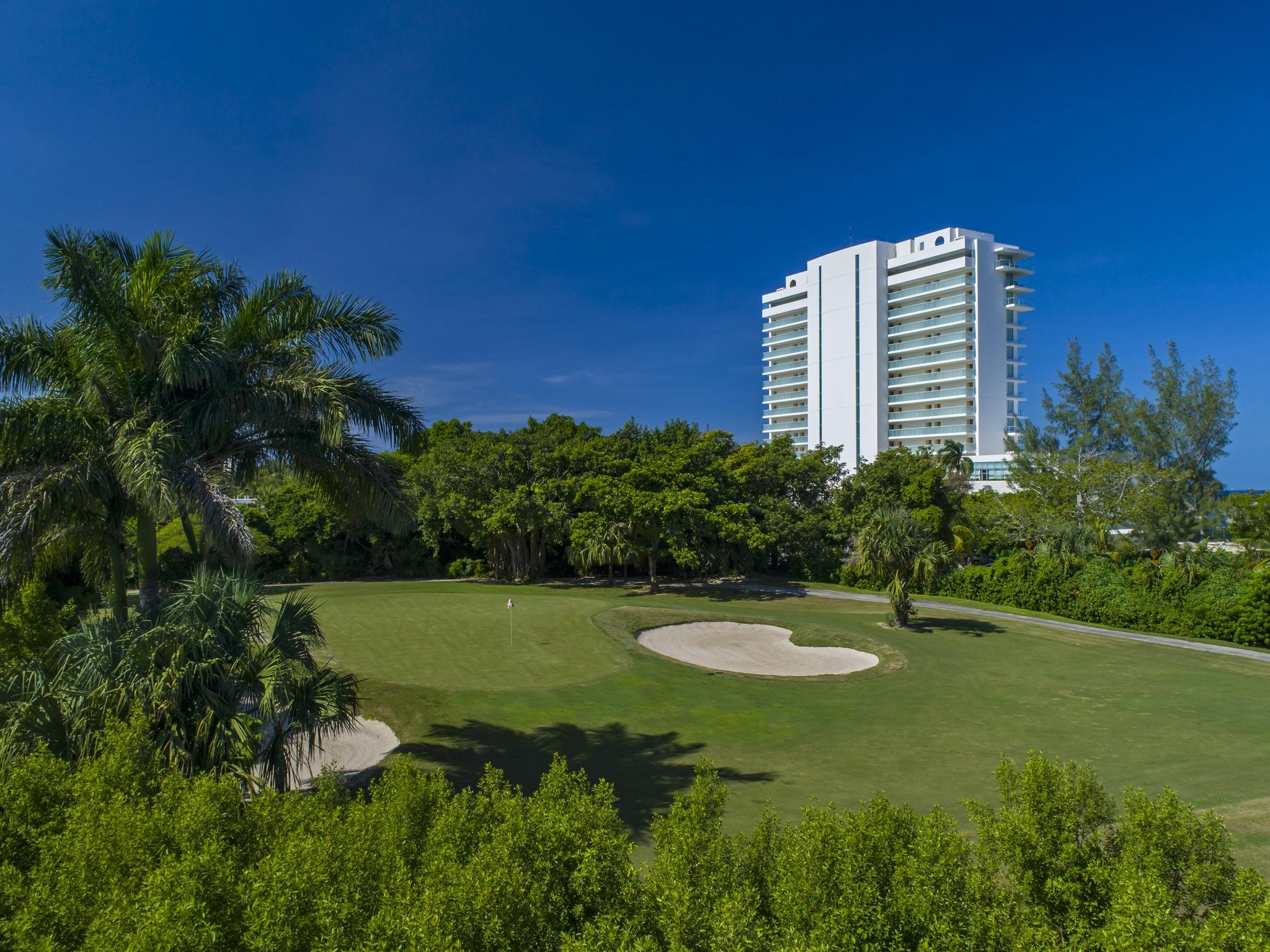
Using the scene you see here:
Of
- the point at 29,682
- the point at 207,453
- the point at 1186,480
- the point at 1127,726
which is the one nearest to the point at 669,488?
the point at 1127,726

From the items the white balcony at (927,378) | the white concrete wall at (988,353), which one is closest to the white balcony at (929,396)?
the white balcony at (927,378)

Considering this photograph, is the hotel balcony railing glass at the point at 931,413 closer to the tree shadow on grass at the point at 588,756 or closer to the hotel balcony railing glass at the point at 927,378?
the hotel balcony railing glass at the point at 927,378

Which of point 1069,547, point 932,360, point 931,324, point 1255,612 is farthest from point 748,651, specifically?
point 931,324

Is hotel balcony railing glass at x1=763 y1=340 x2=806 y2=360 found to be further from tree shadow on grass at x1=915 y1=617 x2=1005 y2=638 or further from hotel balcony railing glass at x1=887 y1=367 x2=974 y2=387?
tree shadow on grass at x1=915 y1=617 x2=1005 y2=638

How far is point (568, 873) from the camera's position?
5137 mm

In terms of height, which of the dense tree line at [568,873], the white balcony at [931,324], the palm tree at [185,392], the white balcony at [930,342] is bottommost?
the dense tree line at [568,873]

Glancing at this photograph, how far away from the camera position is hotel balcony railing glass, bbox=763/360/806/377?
109250 mm

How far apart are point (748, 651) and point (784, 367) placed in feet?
304

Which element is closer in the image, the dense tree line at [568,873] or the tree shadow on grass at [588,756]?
the dense tree line at [568,873]

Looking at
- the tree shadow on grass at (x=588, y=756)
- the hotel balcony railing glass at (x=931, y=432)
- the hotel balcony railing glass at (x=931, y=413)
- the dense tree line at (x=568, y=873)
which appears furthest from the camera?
the hotel balcony railing glass at (x=931, y=413)

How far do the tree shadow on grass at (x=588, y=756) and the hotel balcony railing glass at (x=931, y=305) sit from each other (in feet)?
301

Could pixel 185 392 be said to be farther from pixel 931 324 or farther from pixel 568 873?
pixel 931 324

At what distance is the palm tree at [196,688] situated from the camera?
7695 mm

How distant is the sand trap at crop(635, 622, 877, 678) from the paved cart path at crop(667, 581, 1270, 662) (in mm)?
8693
